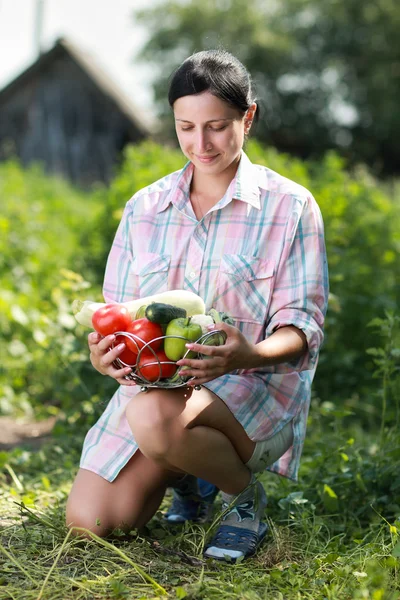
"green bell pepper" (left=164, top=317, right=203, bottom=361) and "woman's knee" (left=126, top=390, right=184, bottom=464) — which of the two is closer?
"green bell pepper" (left=164, top=317, right=203, bottom=361)

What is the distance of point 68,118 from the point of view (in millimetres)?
22516

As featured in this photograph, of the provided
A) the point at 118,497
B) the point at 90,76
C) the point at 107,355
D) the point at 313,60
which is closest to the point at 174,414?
the point at 107,355

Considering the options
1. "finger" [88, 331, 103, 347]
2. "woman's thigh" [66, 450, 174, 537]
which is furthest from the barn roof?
"finger" [88, 331, 103, 347]

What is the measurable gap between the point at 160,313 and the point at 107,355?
22 cm

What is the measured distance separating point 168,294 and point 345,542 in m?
1.18

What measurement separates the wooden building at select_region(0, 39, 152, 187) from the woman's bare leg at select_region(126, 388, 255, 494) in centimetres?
1981

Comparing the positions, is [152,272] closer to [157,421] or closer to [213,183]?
[213,183]

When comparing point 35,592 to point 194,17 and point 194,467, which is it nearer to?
point 194,467

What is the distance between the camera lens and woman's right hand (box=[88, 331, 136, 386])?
8.07 ft

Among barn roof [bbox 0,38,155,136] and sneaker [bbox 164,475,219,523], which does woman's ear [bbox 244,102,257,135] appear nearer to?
sneaker [bbox 164,475,219,523]

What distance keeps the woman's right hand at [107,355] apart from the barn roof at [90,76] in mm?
19841

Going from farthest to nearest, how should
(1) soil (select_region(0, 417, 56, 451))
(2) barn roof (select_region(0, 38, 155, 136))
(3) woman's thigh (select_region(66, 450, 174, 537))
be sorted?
(2) barn roof (select_region(0, 38, 155, 136)), (1) soil (select_region(0, 417, 56, 451)), (3) woman's thigh (select_region(66, 450, 174, 537))

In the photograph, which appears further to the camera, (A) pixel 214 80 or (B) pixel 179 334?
(A) pixel 214 80

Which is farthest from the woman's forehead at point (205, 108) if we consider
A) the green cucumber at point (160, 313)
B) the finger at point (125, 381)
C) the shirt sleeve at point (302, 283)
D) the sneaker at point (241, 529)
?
the sneaker at point (241, 529)
